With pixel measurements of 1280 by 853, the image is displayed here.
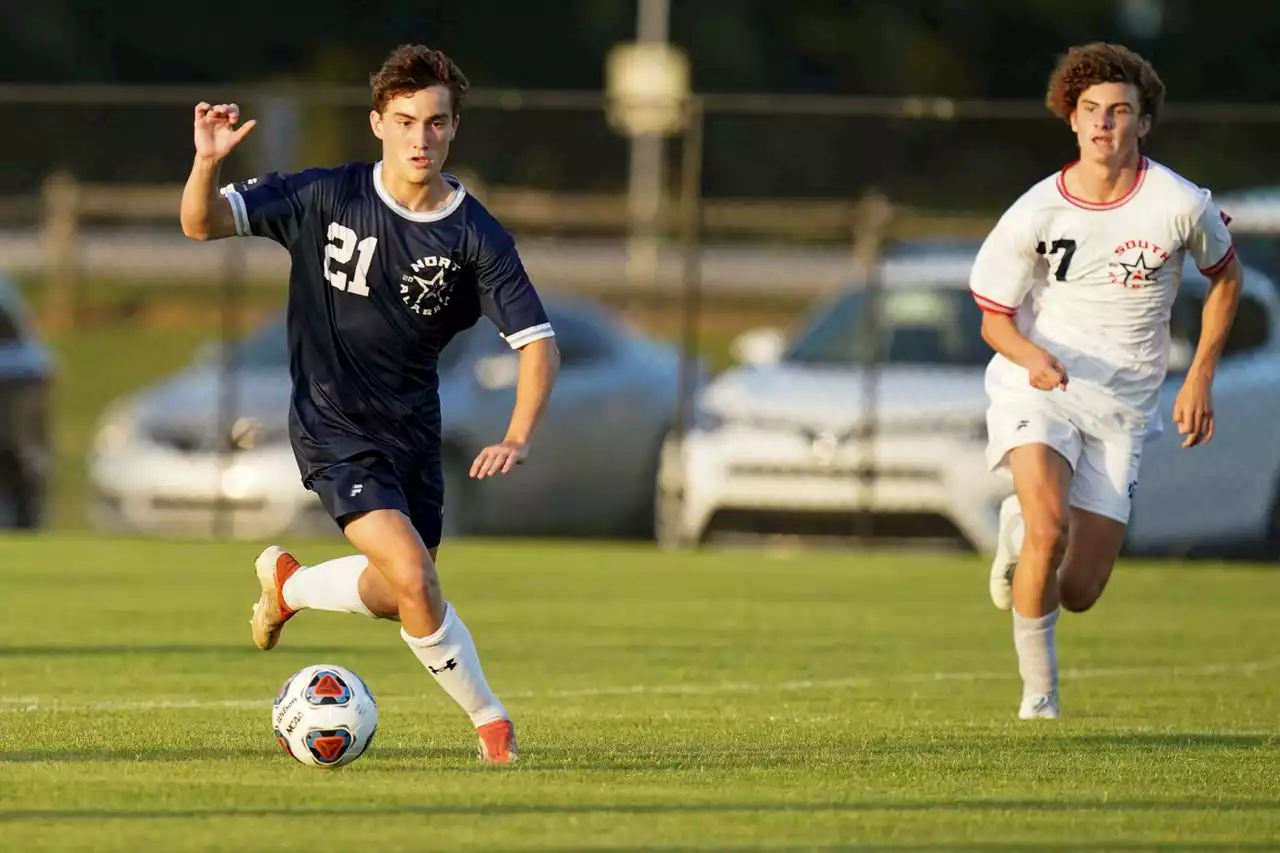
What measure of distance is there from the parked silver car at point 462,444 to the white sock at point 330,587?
8.58 metres

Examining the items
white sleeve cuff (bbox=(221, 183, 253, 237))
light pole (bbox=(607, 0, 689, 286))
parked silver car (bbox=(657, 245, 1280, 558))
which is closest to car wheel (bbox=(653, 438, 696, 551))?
parked silver car (bbox=(657, 245, 1280, 558))

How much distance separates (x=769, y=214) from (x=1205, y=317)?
19.1 meters

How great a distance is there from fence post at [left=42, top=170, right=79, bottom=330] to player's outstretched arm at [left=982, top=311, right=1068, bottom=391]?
11.8 m

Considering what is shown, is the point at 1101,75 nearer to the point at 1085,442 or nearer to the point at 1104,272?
the point at 1104,272

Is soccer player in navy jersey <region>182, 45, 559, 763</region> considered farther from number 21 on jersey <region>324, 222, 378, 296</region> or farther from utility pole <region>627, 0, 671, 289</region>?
utility pole <region>627, 0, 671, 289</region>

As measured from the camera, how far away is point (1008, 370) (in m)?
8.75

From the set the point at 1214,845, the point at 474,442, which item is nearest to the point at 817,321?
the point at 474,442

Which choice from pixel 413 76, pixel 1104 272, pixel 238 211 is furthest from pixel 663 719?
pixel 413 76

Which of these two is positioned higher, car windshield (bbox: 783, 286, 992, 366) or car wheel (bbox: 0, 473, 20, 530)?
car windshield (bbox: 783, 286, 992, 366)

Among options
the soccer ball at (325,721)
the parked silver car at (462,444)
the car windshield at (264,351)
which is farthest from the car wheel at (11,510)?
the soccer ball at (325,721)

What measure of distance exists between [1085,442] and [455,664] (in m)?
2.64

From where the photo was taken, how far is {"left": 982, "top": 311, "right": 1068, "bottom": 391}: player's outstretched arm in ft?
27.0

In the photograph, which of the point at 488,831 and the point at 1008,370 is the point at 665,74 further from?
the point at 488,831

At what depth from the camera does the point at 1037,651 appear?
8.55 m
